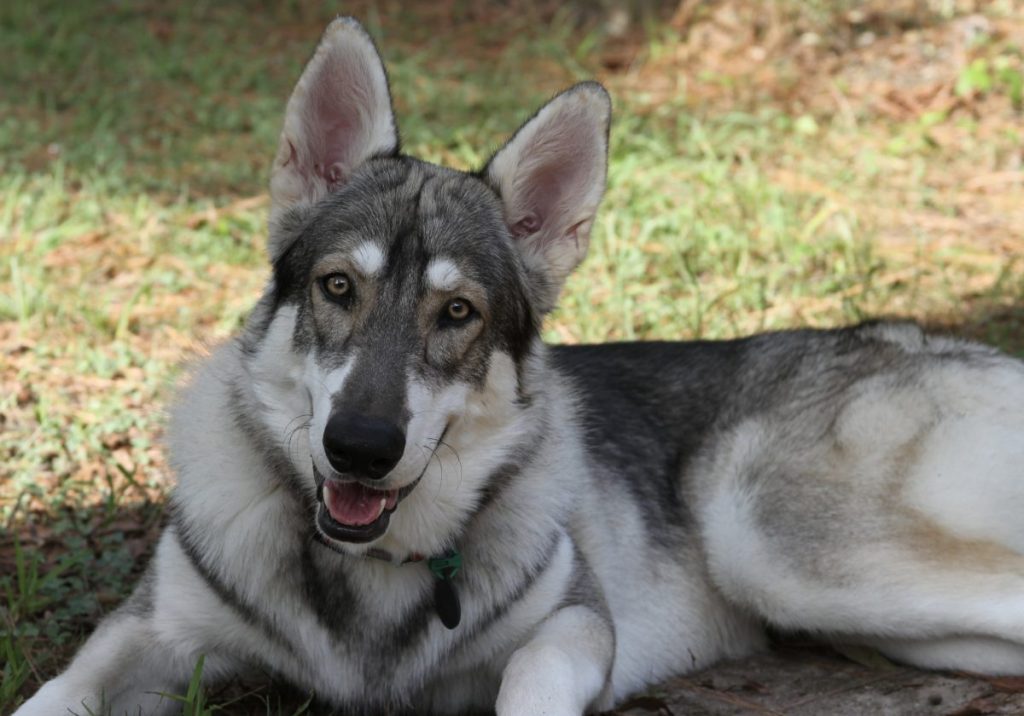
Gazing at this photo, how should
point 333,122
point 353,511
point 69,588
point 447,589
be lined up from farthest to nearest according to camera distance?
point 69,588, point 333,122, point 447,589, point 353,511

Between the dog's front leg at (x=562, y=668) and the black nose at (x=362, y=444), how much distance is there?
80 centimetres

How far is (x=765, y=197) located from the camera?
7.81 meters

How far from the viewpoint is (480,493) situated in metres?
3.85

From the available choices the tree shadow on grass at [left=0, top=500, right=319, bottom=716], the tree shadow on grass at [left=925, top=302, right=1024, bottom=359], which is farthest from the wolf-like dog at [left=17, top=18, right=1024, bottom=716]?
the tree shadow on grass at [left=925, top=302, right=1024, bottom=359]

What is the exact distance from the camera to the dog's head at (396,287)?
11.1 ft

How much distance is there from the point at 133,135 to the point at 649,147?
12.6 ft

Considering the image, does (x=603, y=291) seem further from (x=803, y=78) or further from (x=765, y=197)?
(x=803, y=78)

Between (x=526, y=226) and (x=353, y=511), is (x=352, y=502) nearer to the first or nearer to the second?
(x=353, y=511)

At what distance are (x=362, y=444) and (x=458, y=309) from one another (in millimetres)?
624

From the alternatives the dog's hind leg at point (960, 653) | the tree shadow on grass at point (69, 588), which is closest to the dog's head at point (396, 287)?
the tree shadow on grass at point (69, 588)

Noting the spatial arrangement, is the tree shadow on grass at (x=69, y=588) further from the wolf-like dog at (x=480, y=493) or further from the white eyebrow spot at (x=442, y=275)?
the white eyebrow spot at (x=442, y=275)

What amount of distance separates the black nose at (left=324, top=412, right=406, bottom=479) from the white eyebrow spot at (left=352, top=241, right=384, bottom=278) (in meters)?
0.51

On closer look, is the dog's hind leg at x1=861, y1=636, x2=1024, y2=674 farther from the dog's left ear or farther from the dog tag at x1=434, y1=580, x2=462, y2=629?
the dog's left ear

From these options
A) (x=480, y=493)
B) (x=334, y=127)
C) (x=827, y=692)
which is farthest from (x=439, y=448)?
(x=827, y=692)
